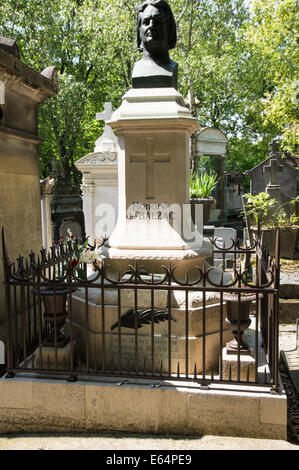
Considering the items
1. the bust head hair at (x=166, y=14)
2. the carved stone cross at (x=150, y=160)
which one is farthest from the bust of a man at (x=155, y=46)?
the carved stone cross at (x=150, y=160)

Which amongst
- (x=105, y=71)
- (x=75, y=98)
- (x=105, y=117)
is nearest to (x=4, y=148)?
(x=105, y=117)

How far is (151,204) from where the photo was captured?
14.4 feet

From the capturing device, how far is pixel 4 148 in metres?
4.62

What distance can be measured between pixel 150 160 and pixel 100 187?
6.88 m

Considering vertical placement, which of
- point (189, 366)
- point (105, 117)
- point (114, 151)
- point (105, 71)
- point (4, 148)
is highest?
point (105, 71)

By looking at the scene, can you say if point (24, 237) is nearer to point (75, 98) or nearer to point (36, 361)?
point (36, 361)

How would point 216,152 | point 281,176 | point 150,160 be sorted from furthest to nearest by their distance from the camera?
point 216,152 → point 281,176 → point 150,160

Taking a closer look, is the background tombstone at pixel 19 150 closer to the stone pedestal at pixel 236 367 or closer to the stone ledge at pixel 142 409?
the stone ledge at pixel 142 409

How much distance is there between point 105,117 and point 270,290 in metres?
9.47

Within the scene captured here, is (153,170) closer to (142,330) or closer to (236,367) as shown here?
(142,330)

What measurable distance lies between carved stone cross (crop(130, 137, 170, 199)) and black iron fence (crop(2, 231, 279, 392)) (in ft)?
3.06

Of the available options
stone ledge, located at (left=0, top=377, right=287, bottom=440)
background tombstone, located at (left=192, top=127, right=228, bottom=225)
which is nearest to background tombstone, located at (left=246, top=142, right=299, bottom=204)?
background tombstone, located at (left=192, top=127, right=228, bottom=225)

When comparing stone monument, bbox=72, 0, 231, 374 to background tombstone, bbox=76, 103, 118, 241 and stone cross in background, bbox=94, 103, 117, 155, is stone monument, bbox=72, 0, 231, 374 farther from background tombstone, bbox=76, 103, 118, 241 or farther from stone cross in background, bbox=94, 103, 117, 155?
stone cross in background, bbox=94, 103, 117, 155

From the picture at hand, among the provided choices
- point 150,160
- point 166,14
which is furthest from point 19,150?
point 166,14
